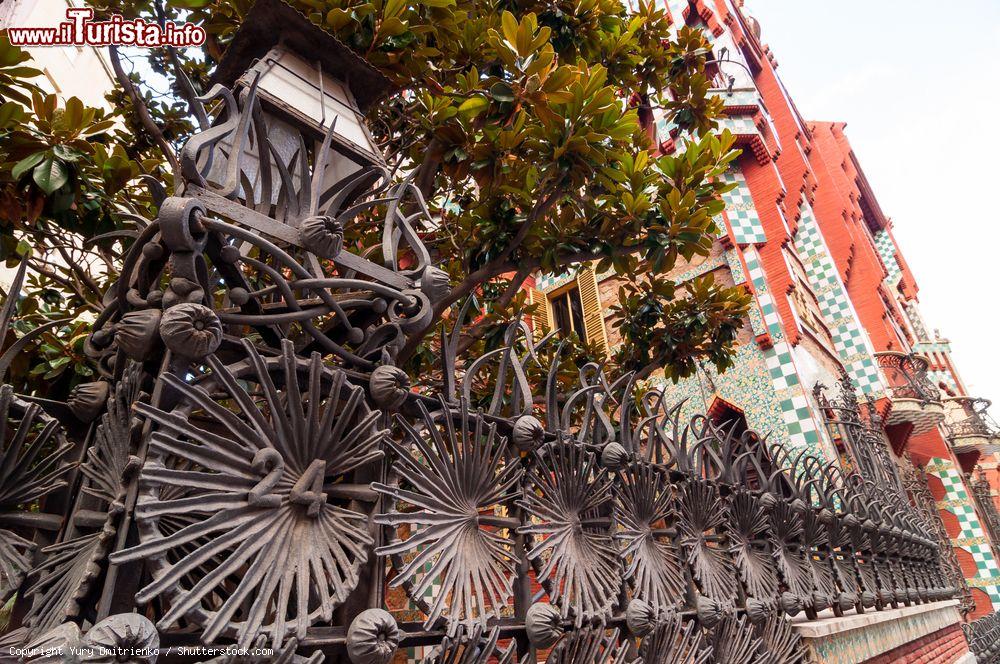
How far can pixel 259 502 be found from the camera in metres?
1.08

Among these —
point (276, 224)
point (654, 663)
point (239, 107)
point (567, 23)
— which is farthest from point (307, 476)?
point (567, 23)

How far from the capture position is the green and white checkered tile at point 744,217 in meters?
8.96

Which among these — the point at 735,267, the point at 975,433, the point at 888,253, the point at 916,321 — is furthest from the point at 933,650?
the point at 916,321

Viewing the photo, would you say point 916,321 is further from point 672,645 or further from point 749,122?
point 672,645

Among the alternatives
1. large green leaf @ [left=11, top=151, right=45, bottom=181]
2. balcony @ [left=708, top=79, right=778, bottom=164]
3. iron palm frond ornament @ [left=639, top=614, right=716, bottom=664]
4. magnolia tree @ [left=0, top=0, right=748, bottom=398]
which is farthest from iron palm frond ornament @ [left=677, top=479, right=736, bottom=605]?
balcony @ [left=708, top=79, right=778, bottom=164]

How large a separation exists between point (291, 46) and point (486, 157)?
1126 mm

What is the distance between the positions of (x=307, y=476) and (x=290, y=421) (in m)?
0.13

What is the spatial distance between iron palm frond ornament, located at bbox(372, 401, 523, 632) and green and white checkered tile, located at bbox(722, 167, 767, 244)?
842cm

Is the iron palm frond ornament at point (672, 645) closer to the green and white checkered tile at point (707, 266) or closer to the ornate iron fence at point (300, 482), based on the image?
the ornate iron fence at point (300, 482)

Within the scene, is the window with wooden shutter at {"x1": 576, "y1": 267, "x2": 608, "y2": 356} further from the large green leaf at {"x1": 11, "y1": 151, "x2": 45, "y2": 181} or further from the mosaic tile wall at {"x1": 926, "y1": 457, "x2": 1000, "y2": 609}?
the mosaic tile wall at {"x1": 926, "y1": 457, "x2": 1000, "y2": 609}

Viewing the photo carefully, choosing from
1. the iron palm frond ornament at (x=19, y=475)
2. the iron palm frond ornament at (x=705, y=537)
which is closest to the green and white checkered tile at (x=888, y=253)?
the iron palm frond ornament at (x=705, y=537)

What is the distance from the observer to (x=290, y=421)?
1.20 m

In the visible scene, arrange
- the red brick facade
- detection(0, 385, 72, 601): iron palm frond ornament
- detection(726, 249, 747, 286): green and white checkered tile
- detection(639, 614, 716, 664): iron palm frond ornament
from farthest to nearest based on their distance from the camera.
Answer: detection(726, 249, 747, 286): green and white checkered tile, the red brick facade, detection(639, 614, 716, 664): iron palm frond ornament, detection(0, 385, 72, 601): iron palm frond ornament

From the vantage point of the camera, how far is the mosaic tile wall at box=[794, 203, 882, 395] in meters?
11.3
